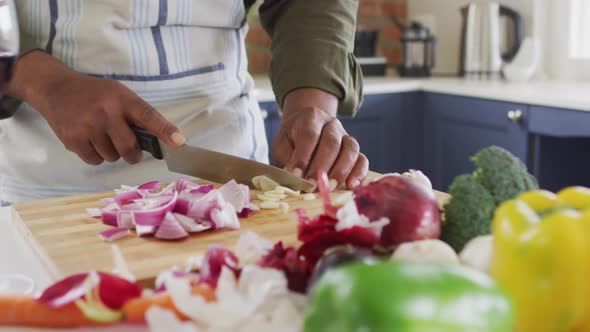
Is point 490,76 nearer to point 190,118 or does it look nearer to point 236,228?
point 190,118

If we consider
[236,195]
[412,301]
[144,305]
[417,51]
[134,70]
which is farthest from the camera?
[417,51]

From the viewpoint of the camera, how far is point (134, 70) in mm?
1237

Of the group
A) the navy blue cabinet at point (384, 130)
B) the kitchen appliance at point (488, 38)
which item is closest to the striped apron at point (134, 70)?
the navy blue cabinet at point (384, 130)

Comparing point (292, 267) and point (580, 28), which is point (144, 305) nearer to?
point (292, 267)

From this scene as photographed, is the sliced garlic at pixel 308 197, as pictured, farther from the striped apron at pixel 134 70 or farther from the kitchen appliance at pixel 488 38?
the kitchen appliance at pixel 488 38

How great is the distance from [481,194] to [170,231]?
38 centimetres

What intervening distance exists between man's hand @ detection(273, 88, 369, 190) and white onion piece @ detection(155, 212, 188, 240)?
303mm

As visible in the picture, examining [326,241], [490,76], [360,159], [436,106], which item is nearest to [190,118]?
[360,159]

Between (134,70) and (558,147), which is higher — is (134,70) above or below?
above

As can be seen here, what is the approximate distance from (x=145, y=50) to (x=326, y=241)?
0.68 metres

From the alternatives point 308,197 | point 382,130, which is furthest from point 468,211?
point 382,130

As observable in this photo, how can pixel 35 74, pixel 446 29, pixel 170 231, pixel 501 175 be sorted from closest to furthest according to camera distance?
1. pixel 501 175
2. pixel 170 231
3. pixel 35 74
4. pixel 446 29

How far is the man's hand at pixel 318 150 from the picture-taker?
1.16 metres

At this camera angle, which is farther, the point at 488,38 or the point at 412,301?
the point at 488,38
